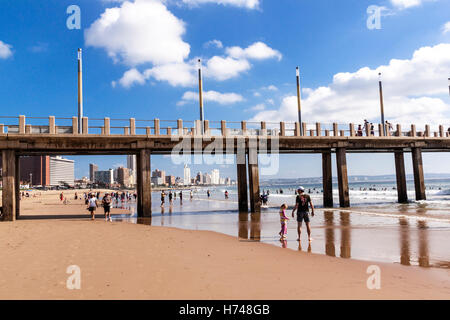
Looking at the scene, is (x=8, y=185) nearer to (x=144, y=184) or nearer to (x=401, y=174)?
(x=144, y=184)

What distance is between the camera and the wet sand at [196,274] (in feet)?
17.3

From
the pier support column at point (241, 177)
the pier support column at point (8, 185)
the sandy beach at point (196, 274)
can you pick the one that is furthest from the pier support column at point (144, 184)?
the sandy beach at point (196, 274)

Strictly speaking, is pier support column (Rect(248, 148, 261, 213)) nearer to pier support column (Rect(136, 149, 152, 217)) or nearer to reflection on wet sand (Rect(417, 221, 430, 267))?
pier support column (Rect(136, 149, 152, 217))

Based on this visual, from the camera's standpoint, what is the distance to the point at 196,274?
6469mm

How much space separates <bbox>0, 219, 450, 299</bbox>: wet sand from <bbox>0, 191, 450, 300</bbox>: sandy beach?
0.02 metres

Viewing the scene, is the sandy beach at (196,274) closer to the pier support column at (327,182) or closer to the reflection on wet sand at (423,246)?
the reflection on wet sand at (423,246)

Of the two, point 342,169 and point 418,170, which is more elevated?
point 342,169

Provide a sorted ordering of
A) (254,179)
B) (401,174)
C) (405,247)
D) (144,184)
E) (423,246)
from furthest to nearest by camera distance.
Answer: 1. (401,174)
2. (254,179)
3. (144,184)
4. (423,246)
5. (405,247)

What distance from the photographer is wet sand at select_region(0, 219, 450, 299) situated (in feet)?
17.3

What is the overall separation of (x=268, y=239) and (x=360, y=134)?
20.9 meters

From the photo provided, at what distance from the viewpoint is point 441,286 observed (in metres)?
5.85

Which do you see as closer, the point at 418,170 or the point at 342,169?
the point at 342,169

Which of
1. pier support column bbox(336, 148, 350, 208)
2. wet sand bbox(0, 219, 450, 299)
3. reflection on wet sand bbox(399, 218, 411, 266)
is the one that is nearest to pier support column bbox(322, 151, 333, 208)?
pier support column bbox(336, 148, 350, 208)

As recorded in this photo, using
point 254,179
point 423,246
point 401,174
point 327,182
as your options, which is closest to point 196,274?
point 423,246
